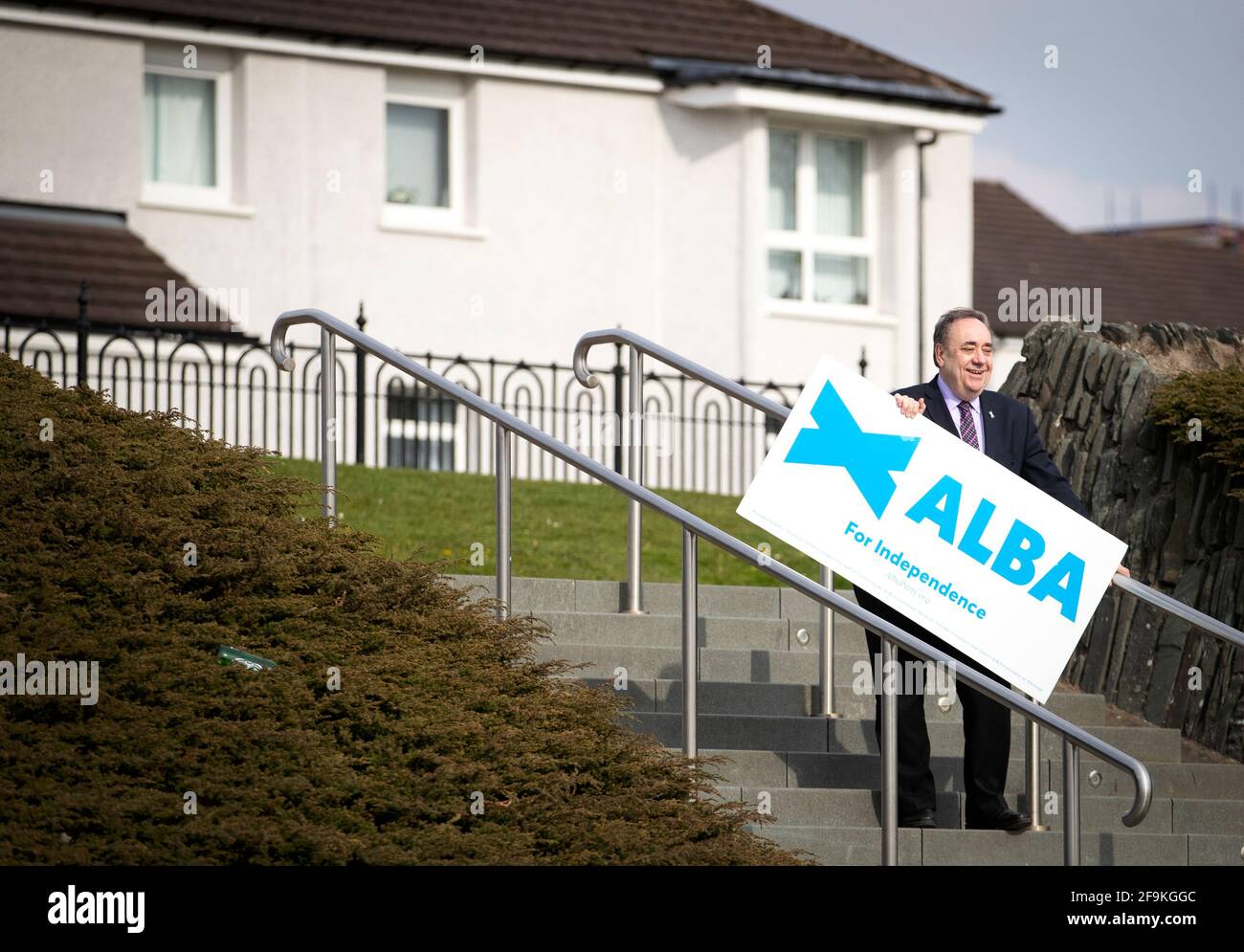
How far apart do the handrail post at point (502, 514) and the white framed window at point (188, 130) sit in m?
13.5

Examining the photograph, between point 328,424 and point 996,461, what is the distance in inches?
103

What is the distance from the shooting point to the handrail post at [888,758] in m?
6.50

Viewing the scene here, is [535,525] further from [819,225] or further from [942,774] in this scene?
[819,225]

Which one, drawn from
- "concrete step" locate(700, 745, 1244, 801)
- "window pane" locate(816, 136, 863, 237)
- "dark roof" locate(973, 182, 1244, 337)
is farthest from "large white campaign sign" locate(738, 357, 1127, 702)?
"dark roof" locate(973, 182, 1244, 337)

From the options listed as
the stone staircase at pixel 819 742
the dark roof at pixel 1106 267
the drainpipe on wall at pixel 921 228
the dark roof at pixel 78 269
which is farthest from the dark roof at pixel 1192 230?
the stone staircase at pixel 819 742

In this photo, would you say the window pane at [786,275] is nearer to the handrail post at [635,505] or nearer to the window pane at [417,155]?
the window pane at [417,155]

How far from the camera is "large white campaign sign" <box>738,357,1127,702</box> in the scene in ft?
23.1

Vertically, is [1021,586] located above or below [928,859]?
above

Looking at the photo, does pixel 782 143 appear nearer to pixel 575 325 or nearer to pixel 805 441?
pixel 575 325

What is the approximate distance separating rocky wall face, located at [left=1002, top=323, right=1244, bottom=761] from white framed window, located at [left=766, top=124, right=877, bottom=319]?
13000 millimetres
